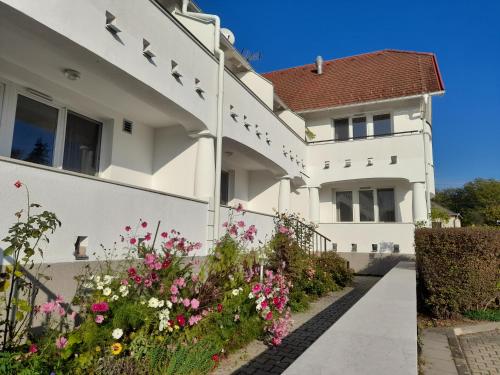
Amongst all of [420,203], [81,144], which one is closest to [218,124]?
[81,144]

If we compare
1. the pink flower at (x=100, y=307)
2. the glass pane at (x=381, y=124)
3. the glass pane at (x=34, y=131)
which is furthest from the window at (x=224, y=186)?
the pink flower at (x=100, y=307)

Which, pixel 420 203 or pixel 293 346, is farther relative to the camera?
pixel 420 203

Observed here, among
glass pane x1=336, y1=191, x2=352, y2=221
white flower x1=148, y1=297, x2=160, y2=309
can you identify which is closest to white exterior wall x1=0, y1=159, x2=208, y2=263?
white flower x1=148, y1=297, x2=160, y2=309

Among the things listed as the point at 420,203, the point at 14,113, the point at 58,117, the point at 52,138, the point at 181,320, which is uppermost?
the point at 58,117

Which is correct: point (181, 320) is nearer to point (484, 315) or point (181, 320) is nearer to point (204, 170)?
point (204, 170)

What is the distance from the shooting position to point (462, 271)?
5906 mm

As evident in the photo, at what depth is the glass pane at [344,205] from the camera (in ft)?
51.4

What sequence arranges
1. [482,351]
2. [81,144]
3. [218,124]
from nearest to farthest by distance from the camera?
1. [482,351]
2. [81,144]
3. [218,124]

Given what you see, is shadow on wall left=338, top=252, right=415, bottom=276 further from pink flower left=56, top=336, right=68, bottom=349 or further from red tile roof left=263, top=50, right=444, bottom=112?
pink flower left=56, top=336, right=68, bottom=349

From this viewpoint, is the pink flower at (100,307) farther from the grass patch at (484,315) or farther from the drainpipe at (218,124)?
the grass patch at (484,315)

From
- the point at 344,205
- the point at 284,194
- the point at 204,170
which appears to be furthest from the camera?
the point at 344,205

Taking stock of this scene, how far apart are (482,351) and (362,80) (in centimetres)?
1374

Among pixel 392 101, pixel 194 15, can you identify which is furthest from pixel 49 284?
pixel 392 101

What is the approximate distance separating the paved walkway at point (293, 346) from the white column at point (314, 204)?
6.76 metres
